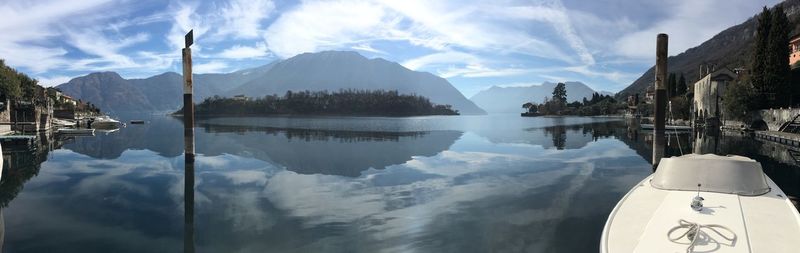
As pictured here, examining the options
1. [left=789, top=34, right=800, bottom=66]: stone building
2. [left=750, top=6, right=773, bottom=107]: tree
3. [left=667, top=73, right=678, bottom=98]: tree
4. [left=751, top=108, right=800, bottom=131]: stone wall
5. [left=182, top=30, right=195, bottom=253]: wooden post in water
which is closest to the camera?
[left=182, top=30, right=195, bottom=253]: wooden post in water

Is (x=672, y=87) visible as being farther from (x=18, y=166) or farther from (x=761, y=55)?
(x=18, y=166)

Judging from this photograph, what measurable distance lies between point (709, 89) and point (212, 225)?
88.4 m

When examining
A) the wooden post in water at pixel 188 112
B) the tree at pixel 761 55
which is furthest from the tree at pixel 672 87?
the wooden post in water at pixel 188 112

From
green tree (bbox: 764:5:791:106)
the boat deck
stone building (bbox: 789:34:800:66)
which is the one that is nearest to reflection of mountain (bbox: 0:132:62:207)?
the boat deck

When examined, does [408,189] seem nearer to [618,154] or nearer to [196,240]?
[196,240]

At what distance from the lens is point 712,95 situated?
263 ft

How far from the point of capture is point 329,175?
80.6 ft

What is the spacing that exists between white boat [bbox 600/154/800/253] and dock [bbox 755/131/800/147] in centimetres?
4331

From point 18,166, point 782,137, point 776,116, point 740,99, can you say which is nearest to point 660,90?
point 18,166

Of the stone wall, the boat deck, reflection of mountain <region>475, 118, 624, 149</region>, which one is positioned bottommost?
reflection of mountain <region>475, 118, 624, 149</region>

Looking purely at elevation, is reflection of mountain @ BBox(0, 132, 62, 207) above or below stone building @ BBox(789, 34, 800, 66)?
below

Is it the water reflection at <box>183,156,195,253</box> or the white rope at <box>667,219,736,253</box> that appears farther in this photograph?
the water reflection at <box>183,156,195,253</box>

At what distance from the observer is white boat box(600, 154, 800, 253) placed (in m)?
7.69

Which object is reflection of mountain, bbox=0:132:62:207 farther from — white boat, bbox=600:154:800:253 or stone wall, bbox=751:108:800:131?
stone wall, bbox=751:108:800:131
